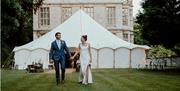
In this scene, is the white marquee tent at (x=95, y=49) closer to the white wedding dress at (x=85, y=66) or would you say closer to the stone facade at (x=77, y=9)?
the stone facade at (x=77, y=9)

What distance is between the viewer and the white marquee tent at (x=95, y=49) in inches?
1604

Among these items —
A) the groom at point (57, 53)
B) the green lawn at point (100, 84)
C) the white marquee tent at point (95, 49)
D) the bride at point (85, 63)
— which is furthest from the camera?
the white marquee tent at point (95, 49)

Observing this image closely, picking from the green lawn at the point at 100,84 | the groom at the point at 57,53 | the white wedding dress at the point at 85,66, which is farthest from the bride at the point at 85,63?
the groom at the point at 57,53

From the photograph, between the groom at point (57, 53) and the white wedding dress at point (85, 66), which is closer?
the groom at point (57, 53)

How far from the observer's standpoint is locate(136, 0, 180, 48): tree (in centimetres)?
3127

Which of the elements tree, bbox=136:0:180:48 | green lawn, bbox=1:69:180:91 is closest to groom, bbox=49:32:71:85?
green lawn, bbox=1:69:180:91

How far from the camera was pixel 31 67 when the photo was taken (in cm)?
3136

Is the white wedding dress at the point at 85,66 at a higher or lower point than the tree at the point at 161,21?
lower

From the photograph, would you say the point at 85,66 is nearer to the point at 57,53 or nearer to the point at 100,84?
the point at 100,84

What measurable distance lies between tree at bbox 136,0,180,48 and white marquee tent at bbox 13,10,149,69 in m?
6.81

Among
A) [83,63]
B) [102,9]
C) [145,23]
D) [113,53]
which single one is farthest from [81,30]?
[83,63]

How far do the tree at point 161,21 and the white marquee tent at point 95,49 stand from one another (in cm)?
681

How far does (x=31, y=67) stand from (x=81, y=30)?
10.7 metres

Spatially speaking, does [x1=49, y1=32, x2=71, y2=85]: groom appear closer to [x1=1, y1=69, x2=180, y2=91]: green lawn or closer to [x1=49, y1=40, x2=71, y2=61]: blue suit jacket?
[x1=49, y1=40, x2=71, y2=61]: blue suit jacket
